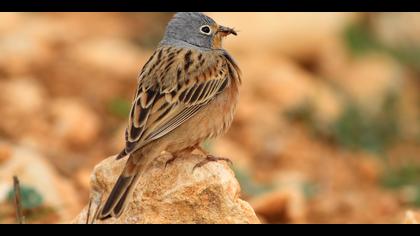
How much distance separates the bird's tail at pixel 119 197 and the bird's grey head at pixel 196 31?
2080 millimetres

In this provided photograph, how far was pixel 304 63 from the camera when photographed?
53.5 ft

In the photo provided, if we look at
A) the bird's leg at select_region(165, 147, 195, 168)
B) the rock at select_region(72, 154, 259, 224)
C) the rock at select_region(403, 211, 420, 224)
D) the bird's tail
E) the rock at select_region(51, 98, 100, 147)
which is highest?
the rock at select_region(51, 98, 100, 147)

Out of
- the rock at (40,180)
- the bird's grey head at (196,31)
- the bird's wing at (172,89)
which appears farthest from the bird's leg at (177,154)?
the rock at (40,180)

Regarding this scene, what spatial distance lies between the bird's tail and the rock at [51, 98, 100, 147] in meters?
5.09

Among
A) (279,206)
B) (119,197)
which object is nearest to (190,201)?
(119,197)

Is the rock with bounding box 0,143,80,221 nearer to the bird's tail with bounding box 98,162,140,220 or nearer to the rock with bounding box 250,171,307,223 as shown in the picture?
the rock with bounding box 250,171,307,223

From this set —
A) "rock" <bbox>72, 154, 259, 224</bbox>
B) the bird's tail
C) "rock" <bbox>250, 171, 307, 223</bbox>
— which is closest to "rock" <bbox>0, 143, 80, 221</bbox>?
"rock" <bbox>250, 171, 307, 223</bbox>

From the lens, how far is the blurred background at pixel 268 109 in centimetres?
1001

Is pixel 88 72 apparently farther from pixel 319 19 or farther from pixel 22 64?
pixel 319 19

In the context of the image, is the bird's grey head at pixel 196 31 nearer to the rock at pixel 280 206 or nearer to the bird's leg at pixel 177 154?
the bird's leg at pixel 177 154

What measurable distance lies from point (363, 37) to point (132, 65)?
4.56 m

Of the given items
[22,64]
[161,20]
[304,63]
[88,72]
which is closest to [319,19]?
[304,63]

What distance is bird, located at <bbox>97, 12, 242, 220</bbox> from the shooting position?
6930 mm

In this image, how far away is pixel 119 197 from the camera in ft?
21.6
